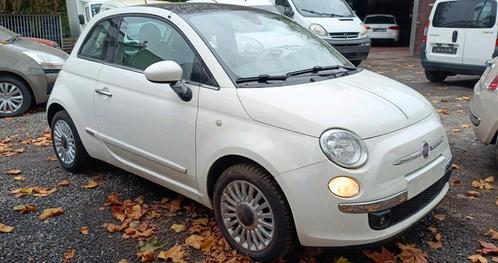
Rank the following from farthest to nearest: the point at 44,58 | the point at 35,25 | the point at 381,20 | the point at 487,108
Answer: the point at 381,20 < the point at 35,25 < the point at 44,58 < the point at 487,108

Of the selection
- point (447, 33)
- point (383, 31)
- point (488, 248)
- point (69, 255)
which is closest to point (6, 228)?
point (69, 255)

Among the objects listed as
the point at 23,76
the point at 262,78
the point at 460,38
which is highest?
the point at 262,78

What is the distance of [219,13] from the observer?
12.7ft

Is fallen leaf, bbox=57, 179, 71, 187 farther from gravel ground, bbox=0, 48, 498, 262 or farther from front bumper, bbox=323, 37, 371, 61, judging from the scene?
front bumper, bbox=323, 37, 371, 61

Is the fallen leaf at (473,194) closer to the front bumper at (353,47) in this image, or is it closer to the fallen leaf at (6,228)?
the fallen leaf at (6,228)

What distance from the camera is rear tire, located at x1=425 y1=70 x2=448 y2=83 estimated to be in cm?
1027

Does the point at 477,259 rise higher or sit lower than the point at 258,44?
lower

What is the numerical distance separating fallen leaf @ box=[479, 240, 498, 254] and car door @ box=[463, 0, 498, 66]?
21.7 ft

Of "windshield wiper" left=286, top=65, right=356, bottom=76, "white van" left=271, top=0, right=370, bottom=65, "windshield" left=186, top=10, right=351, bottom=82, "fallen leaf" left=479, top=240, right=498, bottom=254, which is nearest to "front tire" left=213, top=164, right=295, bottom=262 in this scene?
"windshield" left=186, top=10, right=351, bottom=82

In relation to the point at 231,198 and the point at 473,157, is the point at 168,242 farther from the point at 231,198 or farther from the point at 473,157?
the point at 473,157

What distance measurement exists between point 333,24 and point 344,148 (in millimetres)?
8738

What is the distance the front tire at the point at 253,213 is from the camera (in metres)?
2.90

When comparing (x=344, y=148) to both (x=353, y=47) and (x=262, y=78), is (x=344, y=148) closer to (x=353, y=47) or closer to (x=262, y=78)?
(x=262, y=78)

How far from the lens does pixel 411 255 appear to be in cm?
316
